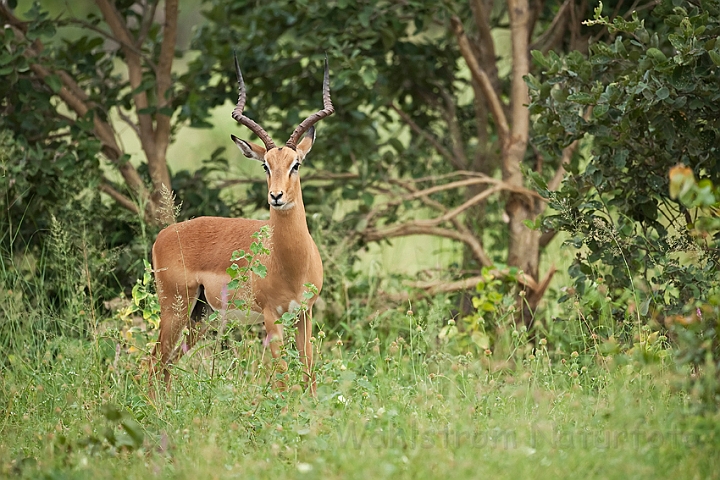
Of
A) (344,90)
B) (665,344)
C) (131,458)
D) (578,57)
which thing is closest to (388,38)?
(344,90)

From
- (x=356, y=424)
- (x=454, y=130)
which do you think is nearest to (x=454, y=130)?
(x=454, y=130)

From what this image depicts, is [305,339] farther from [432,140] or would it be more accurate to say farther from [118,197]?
[432,140]

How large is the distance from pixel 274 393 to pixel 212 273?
142 centimetres

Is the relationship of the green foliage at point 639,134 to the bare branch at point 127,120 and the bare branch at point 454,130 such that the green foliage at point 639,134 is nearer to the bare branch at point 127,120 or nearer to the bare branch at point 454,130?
the bare branch at point 454,130

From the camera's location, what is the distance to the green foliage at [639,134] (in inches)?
174

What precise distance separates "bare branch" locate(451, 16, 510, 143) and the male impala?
1.45 meters

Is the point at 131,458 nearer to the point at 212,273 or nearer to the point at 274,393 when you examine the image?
the point at 274,393

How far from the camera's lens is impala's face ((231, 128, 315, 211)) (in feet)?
15.2

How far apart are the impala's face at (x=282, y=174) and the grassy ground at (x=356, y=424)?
755 millimetres

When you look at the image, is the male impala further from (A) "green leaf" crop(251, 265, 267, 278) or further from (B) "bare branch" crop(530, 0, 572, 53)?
(B) "bare branch" crop(530, 0, 572, 53)

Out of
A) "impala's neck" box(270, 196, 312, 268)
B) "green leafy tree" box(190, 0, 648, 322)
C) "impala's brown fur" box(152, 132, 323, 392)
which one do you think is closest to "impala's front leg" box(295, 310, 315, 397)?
"impala's brown fur" box(152, 132, 323, 392)

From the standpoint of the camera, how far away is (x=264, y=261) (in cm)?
505

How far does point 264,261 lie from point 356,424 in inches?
67.9

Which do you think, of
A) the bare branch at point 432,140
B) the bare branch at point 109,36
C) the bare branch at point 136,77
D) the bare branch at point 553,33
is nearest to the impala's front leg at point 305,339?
the bare branch at point 136,77
